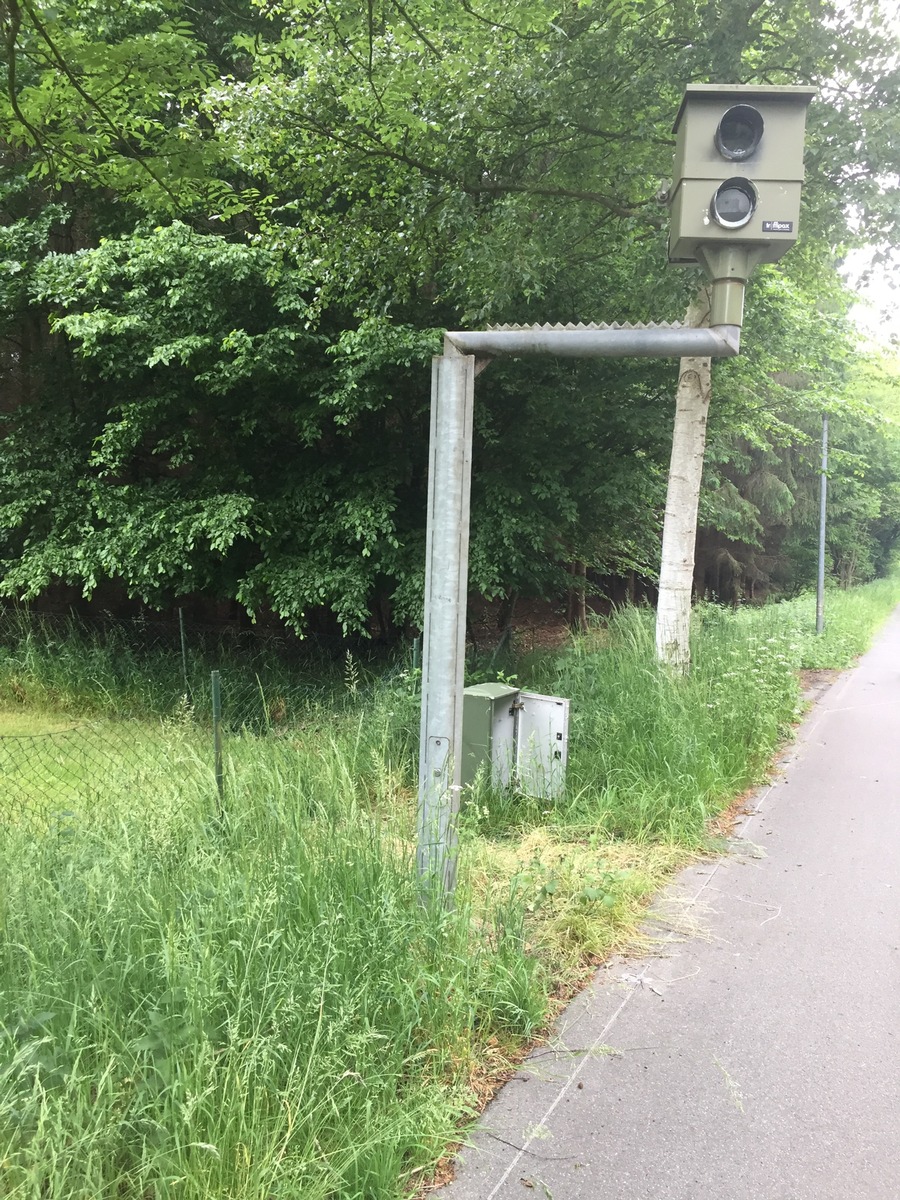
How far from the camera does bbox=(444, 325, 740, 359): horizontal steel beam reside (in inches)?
125

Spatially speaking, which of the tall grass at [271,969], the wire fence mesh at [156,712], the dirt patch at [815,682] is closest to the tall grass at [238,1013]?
the tall grass at [271,969]

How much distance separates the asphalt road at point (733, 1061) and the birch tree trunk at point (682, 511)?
2.47m

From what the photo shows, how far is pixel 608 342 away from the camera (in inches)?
128

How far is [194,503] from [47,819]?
5.23 metres

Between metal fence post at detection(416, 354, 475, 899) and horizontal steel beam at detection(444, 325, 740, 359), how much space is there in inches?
3.5

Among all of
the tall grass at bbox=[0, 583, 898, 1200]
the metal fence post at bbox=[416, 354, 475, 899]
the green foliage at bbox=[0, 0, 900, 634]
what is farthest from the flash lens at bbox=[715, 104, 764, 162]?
the tall grass at bbox=[0, 583, 898, 1200]

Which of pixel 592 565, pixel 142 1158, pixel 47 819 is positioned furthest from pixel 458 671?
pixel 592 565

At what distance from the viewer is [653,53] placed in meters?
6.10

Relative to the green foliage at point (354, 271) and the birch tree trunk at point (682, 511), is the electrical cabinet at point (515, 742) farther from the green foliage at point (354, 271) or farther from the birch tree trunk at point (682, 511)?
the green foliage at point (354, 271)

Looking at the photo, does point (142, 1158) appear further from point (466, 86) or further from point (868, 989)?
point (466, 86)

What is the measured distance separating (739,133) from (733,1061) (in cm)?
346

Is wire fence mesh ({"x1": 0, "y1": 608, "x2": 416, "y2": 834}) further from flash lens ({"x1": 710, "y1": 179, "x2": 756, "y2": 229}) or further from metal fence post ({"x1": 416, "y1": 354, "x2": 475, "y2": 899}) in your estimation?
flash lens ({"x1": 710, "y1": 179, "x2": 756, "y2": 229})

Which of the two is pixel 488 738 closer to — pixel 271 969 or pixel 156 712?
pixel 271 969

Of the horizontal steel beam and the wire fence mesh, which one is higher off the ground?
the horizontal steel beam
